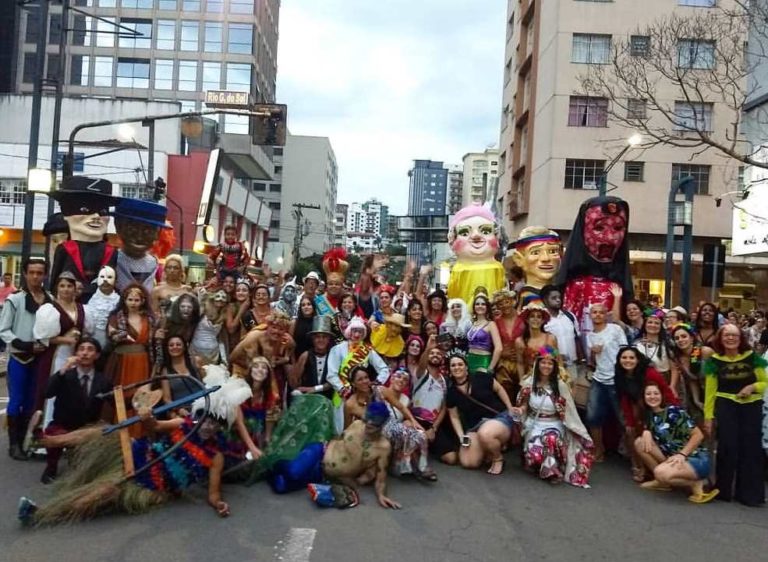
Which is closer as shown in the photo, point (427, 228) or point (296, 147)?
point (427, 228)

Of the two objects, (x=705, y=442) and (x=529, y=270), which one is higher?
(x=529, y=270)

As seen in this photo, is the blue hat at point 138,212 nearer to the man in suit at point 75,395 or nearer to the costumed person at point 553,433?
the man in suit at point 75,395

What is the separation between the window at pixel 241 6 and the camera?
49.0 m

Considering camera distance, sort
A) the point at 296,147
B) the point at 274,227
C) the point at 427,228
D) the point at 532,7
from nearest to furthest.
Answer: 1. the point at 532,7
2. the point at 427,228
3. the point at 274,227
4. the point at 296,147

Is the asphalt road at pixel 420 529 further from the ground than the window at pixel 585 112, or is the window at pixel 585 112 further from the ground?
the window at pixel 585 112

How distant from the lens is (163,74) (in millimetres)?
49844

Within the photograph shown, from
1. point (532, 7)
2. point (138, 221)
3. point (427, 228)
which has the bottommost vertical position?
point (138, 221)

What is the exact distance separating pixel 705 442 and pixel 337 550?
3.51 meters

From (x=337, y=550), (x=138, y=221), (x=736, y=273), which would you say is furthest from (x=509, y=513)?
(x=736, y=273)

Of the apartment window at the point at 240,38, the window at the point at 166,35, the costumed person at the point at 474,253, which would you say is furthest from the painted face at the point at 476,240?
the window at the point at 166,35

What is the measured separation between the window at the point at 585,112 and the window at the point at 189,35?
33.6 m

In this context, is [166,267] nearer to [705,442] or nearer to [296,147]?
[705,442]

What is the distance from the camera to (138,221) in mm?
7918

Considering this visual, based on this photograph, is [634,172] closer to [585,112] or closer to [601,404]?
[585,112]
